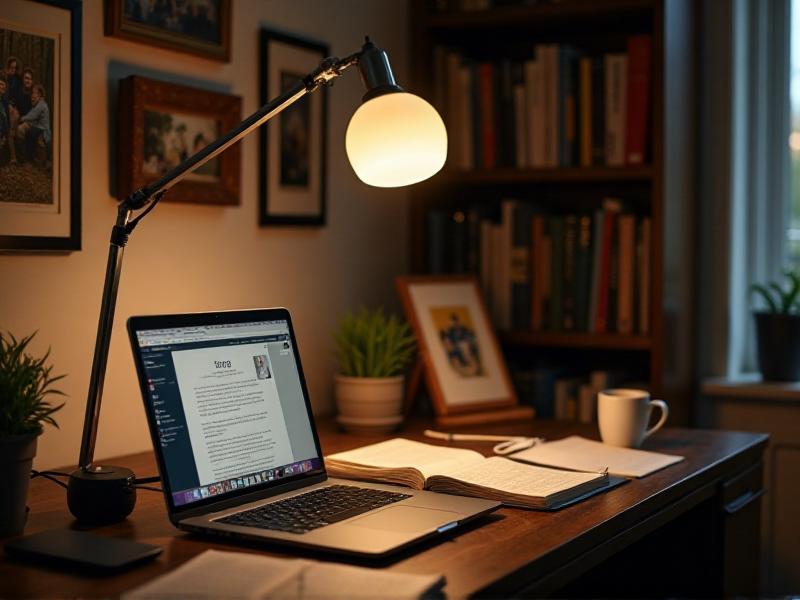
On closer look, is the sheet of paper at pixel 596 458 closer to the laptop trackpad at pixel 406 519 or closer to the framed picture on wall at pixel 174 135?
the laptop trackpad at pixel 406 519

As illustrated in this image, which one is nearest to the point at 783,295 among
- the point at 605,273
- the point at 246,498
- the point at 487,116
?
the point at 605,273

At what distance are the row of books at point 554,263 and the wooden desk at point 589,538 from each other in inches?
13.7

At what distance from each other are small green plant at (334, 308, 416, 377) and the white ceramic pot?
0.03 meters

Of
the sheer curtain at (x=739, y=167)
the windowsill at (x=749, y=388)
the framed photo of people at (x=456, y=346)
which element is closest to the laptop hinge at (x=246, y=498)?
the framed photo of people at (x=456, y=346)

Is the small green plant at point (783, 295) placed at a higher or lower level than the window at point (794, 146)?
lower

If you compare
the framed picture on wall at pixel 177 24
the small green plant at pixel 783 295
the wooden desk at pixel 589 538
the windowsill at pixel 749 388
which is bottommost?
the wooden desk at pixel 589 538

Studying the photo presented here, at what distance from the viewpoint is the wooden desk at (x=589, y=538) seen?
3.64 feet

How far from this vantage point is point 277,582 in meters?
1.00

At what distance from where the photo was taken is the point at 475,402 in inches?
84.9

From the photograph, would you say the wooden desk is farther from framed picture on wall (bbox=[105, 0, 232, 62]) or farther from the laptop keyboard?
framed picture on wall (bbox=[105, 0, 232, 62])

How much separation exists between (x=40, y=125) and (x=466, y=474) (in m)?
0.83

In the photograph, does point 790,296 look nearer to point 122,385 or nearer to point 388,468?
point 388,468

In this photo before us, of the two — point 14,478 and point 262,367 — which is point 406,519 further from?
point 14,478

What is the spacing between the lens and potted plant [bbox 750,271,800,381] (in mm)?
2441
